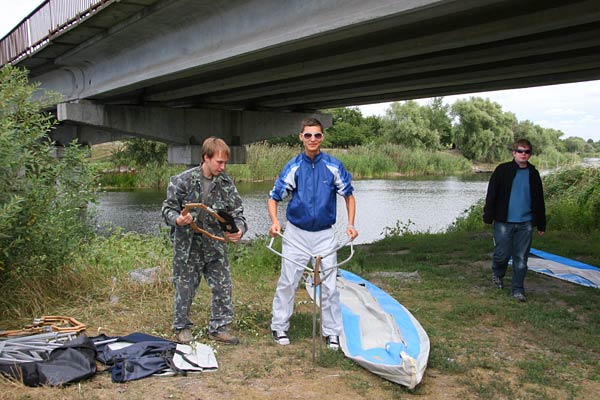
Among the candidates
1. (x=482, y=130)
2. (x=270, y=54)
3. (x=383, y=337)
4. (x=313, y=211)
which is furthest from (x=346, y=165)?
(x=313, y=211)

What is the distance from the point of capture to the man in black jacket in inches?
269

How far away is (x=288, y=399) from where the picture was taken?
4000 millimetres

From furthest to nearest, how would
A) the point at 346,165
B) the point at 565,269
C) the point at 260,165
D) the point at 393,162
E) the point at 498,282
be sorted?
the point at 393,162 < the point at 346,165 < the point at 260,165 < the point at 565,269 < the point at 498,282

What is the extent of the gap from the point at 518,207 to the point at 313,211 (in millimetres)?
3101

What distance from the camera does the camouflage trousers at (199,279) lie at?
5074mm

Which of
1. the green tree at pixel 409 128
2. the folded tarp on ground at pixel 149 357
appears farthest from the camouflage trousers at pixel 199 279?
the green tree at pixel 409 128

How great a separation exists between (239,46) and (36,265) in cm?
489

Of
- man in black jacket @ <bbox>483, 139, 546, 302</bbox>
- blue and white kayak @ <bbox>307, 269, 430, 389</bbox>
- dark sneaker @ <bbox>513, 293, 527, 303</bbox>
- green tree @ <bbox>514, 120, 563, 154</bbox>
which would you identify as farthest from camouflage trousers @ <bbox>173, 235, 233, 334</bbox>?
green tree @ <bbox>514, 120, 563, 154</bbox>

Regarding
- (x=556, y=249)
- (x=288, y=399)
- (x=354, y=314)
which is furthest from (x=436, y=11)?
(x=556, y=249)

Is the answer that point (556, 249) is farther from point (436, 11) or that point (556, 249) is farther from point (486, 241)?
point (436, 11)

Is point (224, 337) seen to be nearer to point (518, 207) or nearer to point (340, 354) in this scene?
point (340, 354)

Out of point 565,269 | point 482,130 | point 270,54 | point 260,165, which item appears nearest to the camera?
point 565,269

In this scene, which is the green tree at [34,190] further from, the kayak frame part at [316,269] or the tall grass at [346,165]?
the tall grass at [346,165]

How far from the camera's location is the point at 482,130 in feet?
167
